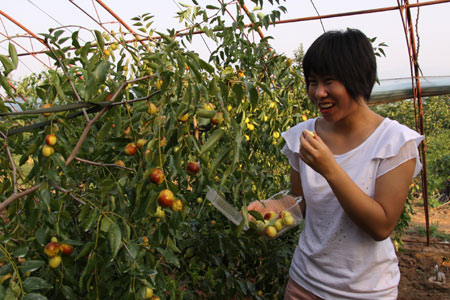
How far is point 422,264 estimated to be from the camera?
4.43 meters

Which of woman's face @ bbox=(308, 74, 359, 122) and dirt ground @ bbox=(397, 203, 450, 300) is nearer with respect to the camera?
woman's face @ bbox=(308, 74, 359, 122)

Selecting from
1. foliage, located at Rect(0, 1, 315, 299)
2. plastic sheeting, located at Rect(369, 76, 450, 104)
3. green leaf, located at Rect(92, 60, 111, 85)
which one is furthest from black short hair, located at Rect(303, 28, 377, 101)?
plastic sheeting, located at Rect(369, 76, 450, 104)

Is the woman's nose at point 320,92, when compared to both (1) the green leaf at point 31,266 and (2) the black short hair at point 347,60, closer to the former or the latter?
(2) the black short hair at point 347,60

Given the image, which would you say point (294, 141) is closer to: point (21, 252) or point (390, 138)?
point (390, 138)

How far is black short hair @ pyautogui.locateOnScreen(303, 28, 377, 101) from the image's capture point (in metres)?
1.13

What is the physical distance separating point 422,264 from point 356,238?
381 centimetres

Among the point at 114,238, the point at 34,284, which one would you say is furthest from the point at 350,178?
the point at 34,284

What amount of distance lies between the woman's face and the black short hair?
1 centimetres

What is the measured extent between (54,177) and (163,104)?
32 cm

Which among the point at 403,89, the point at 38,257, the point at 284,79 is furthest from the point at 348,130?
the point at 403,89

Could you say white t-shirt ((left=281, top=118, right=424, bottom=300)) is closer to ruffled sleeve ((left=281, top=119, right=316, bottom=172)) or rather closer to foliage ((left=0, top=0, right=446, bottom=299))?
ruffled sleeve ((left=281, top=119, right=316, bottom=172))

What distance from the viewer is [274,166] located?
2.60 metres

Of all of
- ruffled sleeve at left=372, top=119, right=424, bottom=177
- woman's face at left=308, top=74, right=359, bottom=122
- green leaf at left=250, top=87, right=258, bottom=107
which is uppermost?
green leaf at left=250, top=87, right=258, bottom=107

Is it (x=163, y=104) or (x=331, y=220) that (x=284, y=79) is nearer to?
(x=331, y=220)
